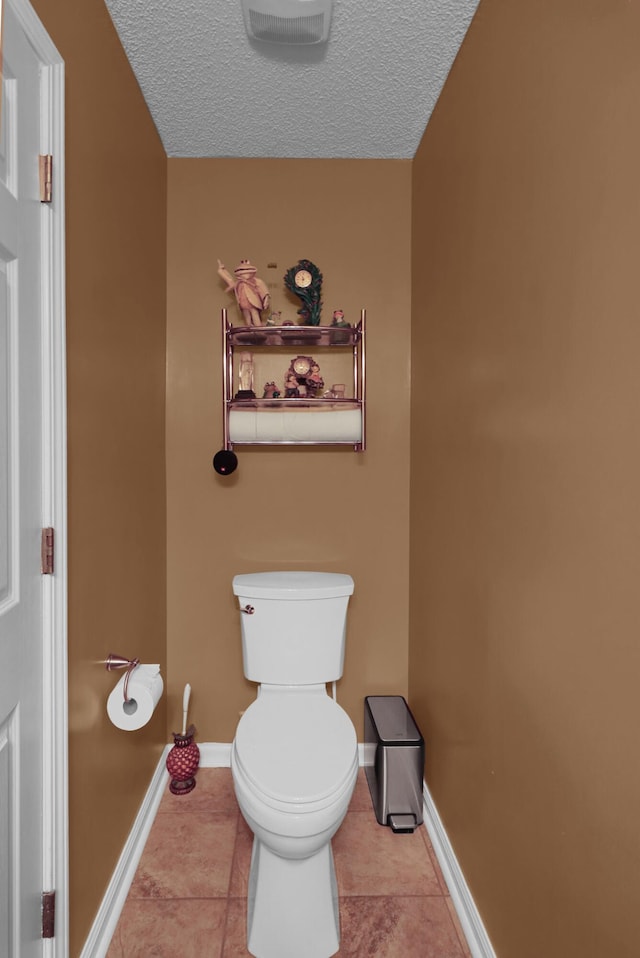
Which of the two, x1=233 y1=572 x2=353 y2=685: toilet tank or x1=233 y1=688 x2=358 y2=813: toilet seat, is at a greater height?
x1=233 y1=572 x2=353 y2=685: toilet tank

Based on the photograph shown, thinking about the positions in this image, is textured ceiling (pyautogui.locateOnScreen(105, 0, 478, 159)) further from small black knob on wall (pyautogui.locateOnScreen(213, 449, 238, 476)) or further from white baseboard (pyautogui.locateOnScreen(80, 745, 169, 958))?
white baseboard (pyautogui.locateOnScreen(80, 745, 169, 958))

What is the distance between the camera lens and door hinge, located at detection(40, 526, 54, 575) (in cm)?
120

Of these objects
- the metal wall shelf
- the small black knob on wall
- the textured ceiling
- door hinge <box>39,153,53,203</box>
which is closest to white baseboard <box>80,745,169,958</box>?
the small black knob on wall

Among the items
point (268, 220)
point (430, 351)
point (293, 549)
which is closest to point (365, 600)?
point (293, 549)

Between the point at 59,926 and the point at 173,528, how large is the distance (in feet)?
4.27

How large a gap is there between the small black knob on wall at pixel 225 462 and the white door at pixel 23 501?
3.12 ft

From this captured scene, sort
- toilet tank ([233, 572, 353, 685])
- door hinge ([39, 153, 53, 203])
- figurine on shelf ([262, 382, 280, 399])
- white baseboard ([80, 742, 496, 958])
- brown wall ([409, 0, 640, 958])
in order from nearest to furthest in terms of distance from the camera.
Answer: brown wall ([409, 0, 640, 958]) < door hinge ([39, 153, 53, 203]) < white baseboard ([80, 742, 496, 958]) < toilet tank ([233, 572, 353, 685]) < figurine on shelf ([262, 382, 280, 399])

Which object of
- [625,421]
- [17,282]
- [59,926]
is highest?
[17,282]

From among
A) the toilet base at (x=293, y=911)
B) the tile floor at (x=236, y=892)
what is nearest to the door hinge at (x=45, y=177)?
the toilet base at (x=293, y=911)

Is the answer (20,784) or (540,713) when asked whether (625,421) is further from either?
(20,784)

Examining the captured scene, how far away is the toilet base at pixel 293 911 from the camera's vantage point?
4.80ft

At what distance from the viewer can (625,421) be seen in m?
0.87

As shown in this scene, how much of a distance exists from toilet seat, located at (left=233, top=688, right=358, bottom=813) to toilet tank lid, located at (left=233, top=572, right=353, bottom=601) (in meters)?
0.35

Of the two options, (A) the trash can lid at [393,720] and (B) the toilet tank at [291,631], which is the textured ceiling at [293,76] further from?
(A) the trash can lid at [393,720]
